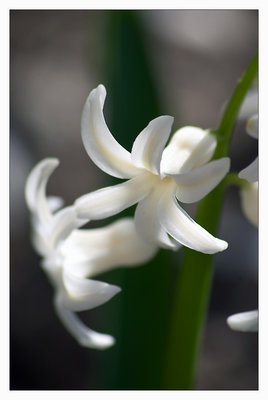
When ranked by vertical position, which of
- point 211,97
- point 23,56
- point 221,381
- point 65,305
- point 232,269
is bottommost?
point 221,381

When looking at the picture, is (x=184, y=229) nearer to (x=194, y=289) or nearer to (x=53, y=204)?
(x=194, y=289)

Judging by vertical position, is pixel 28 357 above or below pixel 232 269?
below

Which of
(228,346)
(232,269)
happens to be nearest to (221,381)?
(228,346)

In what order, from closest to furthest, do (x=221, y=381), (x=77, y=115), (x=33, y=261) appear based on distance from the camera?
1. (x=221, y=381)
2. (x=33, y=261)
3. (x=77, y=115)

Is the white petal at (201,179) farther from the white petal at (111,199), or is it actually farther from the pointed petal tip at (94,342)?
the pointed petal tip at (94,342)

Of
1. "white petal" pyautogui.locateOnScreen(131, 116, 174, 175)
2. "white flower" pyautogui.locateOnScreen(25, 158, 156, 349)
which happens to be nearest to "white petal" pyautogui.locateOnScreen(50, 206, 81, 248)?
"white flower" pyautogui.locateOnScreen(25, 158, 156, 349)

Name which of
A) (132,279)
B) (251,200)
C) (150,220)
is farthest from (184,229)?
(132,279)

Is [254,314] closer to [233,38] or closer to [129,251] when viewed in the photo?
[129,251]
